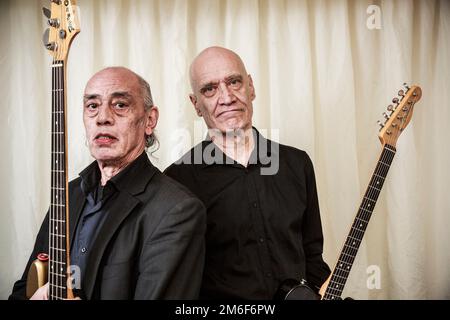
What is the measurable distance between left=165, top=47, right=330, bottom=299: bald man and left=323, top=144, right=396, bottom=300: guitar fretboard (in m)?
0.07

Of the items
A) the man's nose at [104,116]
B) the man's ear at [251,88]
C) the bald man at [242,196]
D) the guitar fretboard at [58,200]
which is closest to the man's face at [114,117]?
A: the man's nose at [104,116]

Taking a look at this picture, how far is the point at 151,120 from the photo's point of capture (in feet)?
4.67

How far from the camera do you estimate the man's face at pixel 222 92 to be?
1453 mm

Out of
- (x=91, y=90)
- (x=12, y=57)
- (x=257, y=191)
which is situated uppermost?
(x=12, y=57)

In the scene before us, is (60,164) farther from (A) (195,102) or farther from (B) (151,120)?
(A) (195,102)

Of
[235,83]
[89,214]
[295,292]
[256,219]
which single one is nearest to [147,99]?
[235,83]

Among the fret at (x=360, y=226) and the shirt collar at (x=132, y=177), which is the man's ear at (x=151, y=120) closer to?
the shirt collar at (x=132, y=177)

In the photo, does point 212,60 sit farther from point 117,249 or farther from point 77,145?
point 117,249

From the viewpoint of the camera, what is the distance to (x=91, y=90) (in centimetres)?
137

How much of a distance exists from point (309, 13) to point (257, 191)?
654 millimetres

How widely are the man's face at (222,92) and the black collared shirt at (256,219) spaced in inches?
3.5

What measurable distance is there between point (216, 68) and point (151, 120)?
0.86ft
